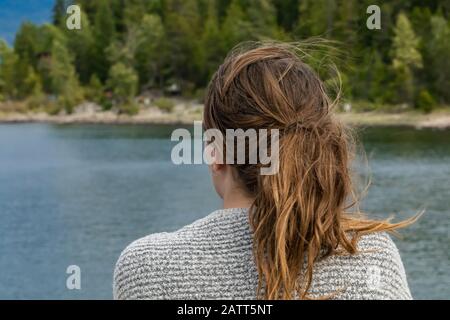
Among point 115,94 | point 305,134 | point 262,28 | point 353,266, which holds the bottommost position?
point 115,94

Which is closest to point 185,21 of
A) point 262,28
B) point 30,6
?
point 262,28

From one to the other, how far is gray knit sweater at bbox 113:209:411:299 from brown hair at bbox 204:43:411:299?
0.07ft

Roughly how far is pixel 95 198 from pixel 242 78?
2106 centimetres

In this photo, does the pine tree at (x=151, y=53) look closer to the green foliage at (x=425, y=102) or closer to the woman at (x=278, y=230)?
the green foliage at (x=425, y=102)

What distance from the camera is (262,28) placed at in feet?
167

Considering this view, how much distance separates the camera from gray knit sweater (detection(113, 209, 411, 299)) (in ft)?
3.31

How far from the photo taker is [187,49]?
180 feet

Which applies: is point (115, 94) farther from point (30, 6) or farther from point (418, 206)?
point (30, 6)

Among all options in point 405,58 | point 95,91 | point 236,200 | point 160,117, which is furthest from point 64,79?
point 236,200

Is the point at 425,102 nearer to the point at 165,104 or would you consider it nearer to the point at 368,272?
the point at 165,104

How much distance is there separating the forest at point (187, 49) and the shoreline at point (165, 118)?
0.60 meters

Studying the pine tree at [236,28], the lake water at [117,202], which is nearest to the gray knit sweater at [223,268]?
the lake water at [117,202]

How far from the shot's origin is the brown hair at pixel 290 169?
3.30 feet

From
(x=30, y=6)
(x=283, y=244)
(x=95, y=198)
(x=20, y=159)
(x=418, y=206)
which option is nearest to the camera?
(x=283, y=244)
